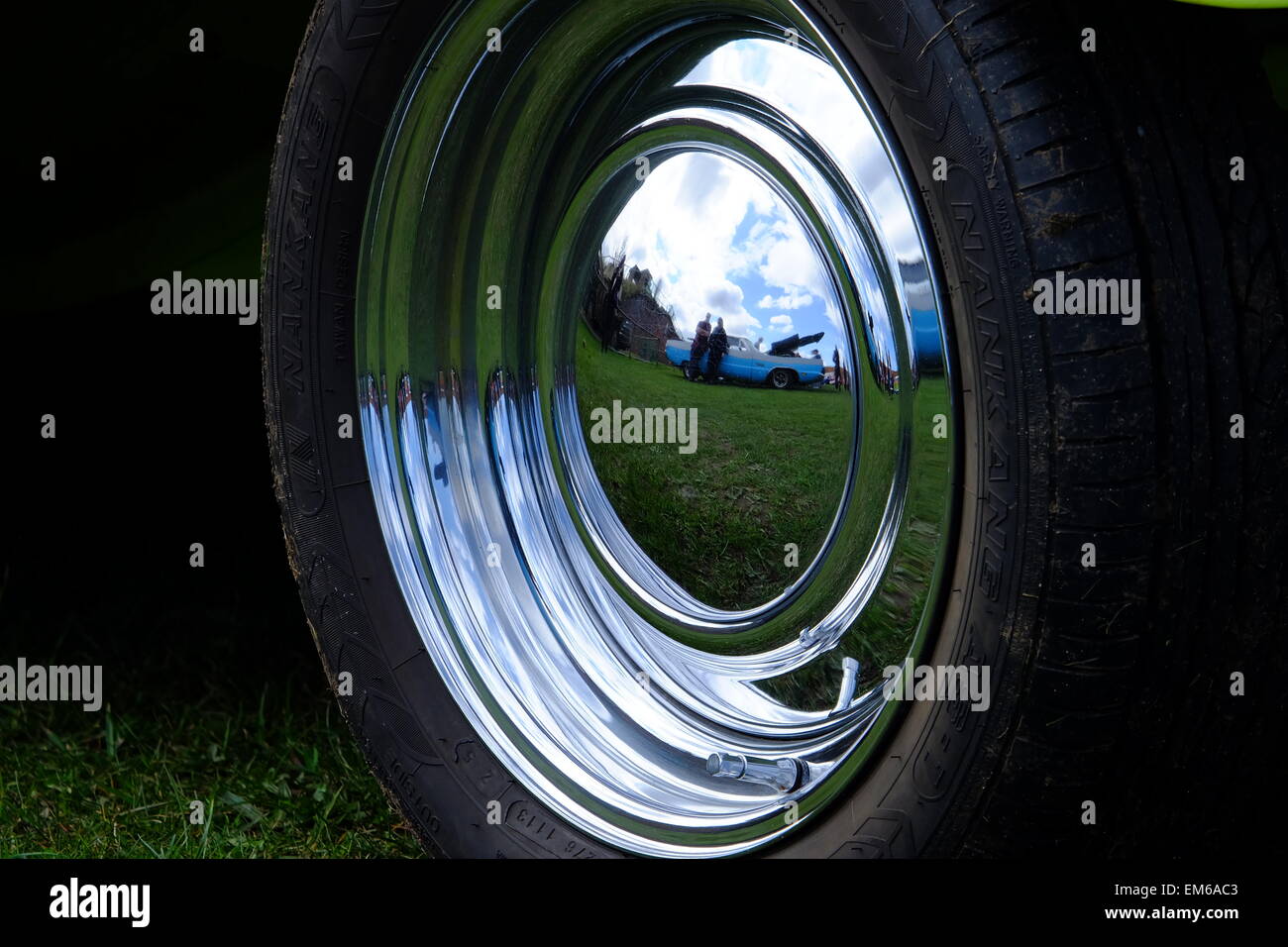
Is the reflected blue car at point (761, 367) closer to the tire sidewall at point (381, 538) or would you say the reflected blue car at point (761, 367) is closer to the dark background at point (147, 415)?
the tire sidewall at point (381, 538)

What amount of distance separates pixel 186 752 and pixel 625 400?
1.02m

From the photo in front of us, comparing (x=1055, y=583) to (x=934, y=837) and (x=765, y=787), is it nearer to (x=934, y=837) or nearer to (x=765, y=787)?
(x=934, y=837)

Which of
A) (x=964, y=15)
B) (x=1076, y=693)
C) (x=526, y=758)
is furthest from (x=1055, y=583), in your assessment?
(x=526, y=758)

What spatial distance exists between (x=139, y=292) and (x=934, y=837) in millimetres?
1836

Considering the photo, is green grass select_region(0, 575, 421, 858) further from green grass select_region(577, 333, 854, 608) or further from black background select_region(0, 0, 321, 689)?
green grass select_region(577, 333, 854, 608)

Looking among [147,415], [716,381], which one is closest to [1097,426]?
[716,381]

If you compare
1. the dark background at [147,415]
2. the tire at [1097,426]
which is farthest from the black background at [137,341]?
the tire at [1097,426]

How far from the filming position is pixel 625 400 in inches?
69.4

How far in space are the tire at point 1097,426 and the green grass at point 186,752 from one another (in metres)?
1.07

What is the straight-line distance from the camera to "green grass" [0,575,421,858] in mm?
1908

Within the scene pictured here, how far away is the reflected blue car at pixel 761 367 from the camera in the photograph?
1.49 metres

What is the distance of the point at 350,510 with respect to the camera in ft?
5.61

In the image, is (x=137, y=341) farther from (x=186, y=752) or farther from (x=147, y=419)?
(x=186, y=752)

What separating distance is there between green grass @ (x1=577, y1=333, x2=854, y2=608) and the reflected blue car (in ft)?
0.05
